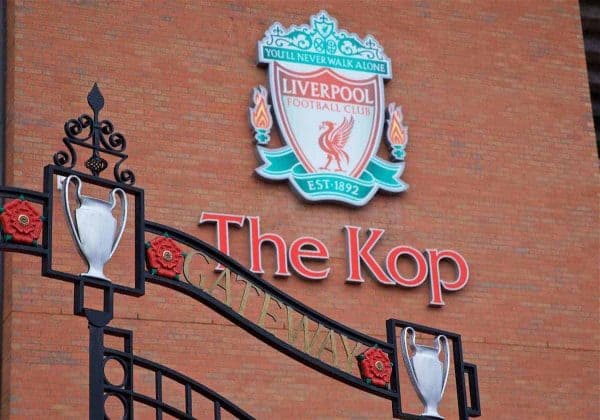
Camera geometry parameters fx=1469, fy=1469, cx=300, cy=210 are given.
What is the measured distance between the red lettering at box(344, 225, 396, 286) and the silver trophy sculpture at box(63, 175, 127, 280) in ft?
25.9

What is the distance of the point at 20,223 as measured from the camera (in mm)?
9820

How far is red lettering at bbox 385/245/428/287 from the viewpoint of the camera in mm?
18125

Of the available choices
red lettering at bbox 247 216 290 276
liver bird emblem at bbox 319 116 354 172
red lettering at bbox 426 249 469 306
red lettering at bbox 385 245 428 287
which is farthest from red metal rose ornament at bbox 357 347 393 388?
liver bird emblem at bbox 319 116 354 172

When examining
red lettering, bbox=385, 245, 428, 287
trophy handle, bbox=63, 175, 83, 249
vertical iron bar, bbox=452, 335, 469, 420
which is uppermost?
red lettering, bbox=385, 245, 428, 287

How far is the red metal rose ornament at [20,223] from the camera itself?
9805mm

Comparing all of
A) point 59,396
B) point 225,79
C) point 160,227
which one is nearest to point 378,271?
point 225,79

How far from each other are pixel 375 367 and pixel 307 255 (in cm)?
626

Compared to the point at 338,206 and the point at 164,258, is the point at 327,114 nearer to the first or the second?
the point at 338,206

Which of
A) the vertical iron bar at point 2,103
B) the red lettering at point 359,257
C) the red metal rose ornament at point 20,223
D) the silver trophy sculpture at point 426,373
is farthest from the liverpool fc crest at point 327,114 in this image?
the red metal rose ornament at point 20,223

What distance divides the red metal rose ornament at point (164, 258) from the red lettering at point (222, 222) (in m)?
6.52

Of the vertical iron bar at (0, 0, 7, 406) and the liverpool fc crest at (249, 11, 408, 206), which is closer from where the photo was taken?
the vertical iron bar at (0, 0, 7, 406)

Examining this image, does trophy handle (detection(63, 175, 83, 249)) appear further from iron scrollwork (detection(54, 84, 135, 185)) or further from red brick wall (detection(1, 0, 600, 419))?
red brick wall (detection(1, 0, 600, 419))

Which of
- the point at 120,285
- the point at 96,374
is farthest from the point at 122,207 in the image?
the point at 96,374

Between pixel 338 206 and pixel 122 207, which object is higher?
pixel 338 206
